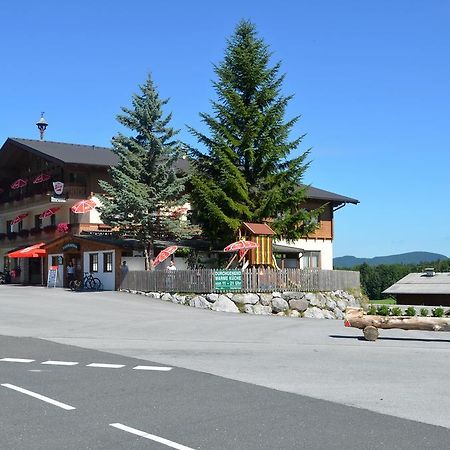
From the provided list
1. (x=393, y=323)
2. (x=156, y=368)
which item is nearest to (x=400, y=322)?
(x=393, y=323)

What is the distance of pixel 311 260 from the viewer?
170 ft

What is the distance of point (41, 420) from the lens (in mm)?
7461

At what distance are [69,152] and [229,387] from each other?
3909cm

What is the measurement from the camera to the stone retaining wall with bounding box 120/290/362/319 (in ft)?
97.0

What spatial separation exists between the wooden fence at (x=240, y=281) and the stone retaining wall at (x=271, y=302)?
15.5 inches

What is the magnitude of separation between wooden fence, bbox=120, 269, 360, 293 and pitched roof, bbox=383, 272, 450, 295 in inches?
935

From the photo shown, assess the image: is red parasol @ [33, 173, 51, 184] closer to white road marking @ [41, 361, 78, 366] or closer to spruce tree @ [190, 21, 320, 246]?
spruce tree @ [190, 21, 320, 246]

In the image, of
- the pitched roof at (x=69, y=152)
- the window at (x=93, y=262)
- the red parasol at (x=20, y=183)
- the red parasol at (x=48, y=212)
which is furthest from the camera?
the red parasol at (x=20, y=183)

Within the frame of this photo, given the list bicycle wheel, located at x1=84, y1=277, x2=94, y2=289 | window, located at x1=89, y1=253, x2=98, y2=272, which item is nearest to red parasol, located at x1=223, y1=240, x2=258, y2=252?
bicycle wheel, located at x1=84, y1=277, x2=94, y2=289

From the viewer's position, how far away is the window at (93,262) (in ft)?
126

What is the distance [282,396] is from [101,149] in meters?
43.8

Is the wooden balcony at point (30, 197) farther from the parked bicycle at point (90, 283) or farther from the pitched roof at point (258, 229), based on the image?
the pitched roof at point (258, 229)

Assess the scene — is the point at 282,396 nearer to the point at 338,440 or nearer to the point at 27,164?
the point at 338,440

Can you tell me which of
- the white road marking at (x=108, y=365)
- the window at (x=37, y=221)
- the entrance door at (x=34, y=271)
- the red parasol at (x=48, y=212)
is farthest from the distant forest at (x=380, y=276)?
the white road marking at (x=108, y=365)
